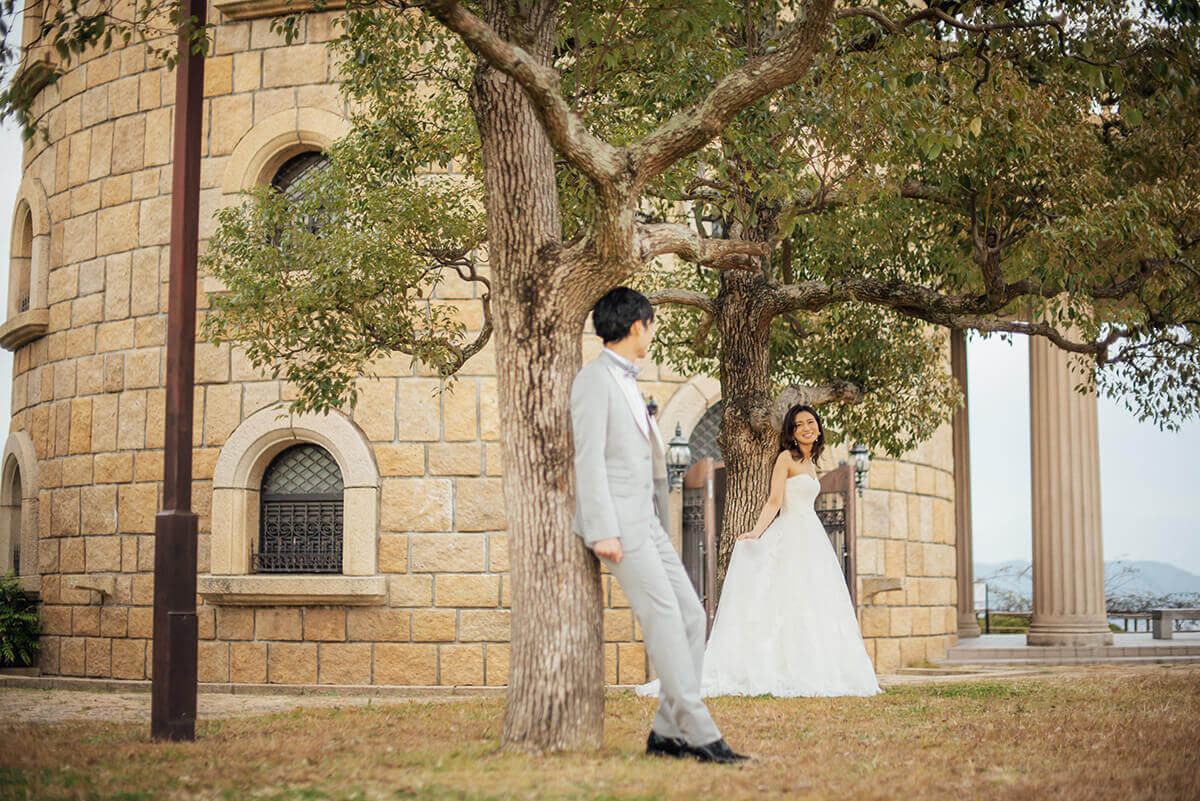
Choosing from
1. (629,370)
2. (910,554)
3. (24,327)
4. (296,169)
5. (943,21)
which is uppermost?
(296,169)

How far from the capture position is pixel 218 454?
13.4m

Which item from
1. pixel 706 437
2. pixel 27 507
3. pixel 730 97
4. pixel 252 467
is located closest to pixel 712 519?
pixel 706 437

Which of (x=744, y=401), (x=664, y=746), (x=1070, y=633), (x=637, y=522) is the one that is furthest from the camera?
(x=1070, y=633)

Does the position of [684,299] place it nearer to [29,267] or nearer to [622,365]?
[622,365]

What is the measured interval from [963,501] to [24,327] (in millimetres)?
14407

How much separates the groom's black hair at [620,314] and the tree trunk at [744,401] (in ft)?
14.4

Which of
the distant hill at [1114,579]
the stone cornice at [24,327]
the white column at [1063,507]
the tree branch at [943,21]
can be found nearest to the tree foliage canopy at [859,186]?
the tree branch at [943,21]

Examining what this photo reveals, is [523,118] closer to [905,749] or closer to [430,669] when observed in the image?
[905,749]

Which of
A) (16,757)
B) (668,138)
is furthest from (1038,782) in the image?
(16,757)

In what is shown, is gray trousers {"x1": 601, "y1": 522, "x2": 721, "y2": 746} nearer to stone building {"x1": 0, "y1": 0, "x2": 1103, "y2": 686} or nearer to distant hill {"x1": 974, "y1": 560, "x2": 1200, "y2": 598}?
stone building {"x1": 0, "y1": 0, "x2": 1103, "y2": 686}

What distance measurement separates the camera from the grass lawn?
4684 millimetres

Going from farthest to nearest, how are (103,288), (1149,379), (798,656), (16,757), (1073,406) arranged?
(1073,406)
(103,288)
(1149,379)
(798,656)
(16,757)

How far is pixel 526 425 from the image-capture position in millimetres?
5781

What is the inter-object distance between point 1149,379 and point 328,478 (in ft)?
27.8
